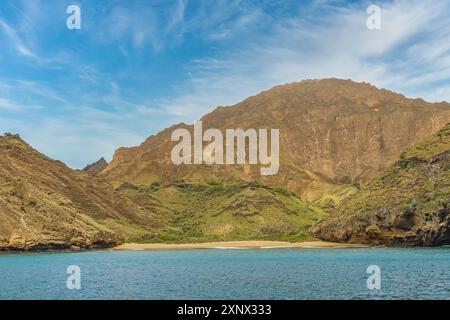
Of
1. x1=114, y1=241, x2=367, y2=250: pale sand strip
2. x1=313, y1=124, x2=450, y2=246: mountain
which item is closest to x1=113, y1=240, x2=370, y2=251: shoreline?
x1=114, y1=241, x2=367, y2=250: pale sand strip

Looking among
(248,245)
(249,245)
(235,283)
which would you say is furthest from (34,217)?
(235,283)

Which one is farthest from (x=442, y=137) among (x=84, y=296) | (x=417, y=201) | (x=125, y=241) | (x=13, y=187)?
(x=84, y=296)

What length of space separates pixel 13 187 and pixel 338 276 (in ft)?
374

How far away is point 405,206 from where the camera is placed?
133750mm

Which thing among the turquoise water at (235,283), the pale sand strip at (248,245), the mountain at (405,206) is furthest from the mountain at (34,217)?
the mountain at (405,206)

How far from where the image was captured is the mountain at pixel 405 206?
424 feet

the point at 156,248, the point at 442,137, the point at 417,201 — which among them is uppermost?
the point at 442,137

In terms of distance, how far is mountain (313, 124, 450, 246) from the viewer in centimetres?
12938

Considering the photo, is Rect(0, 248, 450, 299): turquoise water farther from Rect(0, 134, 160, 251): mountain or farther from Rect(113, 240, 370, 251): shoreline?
Rect(113, 240, 370, 251): shoreline

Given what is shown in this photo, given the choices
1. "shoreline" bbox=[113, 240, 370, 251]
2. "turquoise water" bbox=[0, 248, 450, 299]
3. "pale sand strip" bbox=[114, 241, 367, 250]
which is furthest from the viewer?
"pale sand strip" bbox=[114, 241, 367, 250]

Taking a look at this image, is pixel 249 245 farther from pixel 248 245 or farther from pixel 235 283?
pixel 235 283
